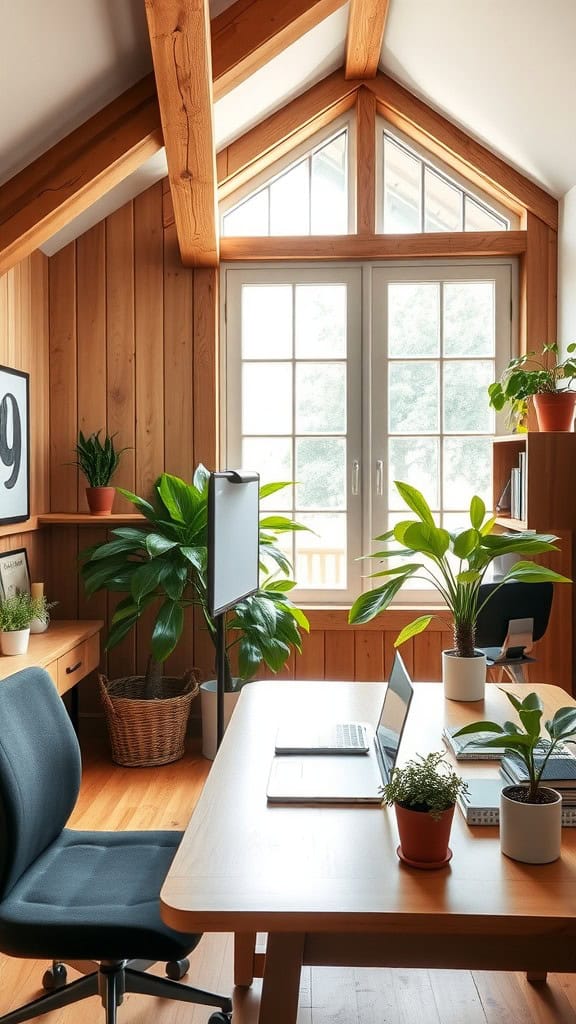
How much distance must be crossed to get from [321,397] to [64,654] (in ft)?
6.11

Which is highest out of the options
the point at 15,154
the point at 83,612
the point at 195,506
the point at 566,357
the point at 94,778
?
the point at 15,154

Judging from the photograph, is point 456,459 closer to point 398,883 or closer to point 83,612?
point 83,612

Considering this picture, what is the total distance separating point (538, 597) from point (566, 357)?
1478 millimetres

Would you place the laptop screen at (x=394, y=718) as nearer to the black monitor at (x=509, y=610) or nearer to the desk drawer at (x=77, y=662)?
the black monitor at (x=509, y=610)

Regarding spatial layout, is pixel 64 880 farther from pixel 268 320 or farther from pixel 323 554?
pixel 268 320

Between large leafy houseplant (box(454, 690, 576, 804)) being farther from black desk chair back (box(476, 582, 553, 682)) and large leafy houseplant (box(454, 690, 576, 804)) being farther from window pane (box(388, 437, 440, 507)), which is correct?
window pane (box(388, 437, 440, 507))

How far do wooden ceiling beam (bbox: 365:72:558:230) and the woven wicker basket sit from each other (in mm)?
2912

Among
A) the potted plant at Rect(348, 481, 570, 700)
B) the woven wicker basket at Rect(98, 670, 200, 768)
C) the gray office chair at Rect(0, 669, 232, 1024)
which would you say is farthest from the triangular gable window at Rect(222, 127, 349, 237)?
the gray office chair at Rect(0, 669, 232, 1024)

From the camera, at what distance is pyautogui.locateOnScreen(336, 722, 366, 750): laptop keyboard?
1.97 meters

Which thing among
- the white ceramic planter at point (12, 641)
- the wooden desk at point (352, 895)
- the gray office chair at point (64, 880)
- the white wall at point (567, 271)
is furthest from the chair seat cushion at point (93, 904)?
the white wall at point (567, 271)

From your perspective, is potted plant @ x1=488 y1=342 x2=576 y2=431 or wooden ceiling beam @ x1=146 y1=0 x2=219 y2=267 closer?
wooden ceiling beam @ x1=146 y1=0 x2=219 y2=267

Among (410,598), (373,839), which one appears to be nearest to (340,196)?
(410,598)

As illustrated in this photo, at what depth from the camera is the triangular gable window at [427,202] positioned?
449 centimetres

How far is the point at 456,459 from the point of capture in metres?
4.52
